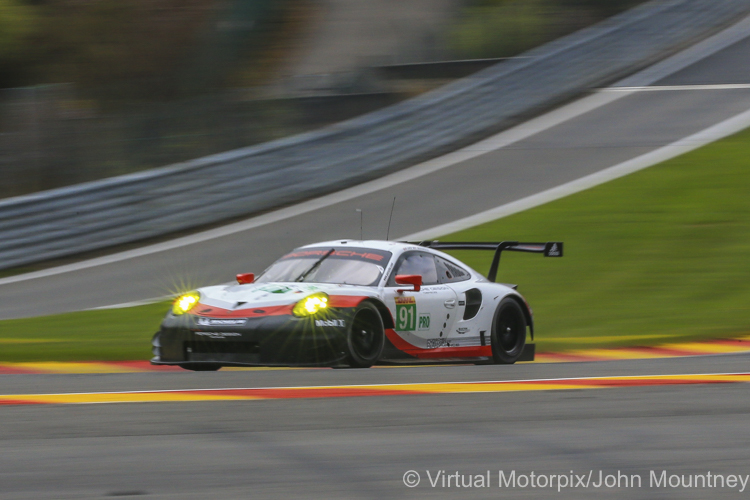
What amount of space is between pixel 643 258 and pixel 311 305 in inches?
258

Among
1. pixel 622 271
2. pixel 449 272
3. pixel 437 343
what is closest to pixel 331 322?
pixel 437 343

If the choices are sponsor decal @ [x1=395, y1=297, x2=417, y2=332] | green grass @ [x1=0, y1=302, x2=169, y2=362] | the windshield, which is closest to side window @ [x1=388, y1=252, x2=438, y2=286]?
the windshield

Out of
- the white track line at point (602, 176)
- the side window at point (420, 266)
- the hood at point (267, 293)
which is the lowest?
the hood at point (267, 293)

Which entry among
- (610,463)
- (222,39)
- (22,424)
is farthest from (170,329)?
(222,39)

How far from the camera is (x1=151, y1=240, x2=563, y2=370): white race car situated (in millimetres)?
7695

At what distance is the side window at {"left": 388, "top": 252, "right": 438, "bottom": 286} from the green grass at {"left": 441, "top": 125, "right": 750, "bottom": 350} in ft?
5.85

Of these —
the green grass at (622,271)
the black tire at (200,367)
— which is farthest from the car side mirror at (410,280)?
the green grass at (622,271)

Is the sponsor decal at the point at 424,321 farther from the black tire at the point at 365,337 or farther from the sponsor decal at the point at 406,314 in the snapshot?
the black tire at the point at 365,337

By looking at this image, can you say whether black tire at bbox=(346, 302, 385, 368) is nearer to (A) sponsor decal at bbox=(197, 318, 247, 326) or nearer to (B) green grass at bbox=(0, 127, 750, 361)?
(A) sponsor decal at bbox=(197, 318, 247, 326)

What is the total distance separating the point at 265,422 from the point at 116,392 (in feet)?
5.10

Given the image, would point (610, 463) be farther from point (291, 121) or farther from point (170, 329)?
point (291, 121)

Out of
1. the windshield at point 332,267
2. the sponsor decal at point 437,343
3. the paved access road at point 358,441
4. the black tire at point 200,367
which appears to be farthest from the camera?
the sponsor decal at point 437,343

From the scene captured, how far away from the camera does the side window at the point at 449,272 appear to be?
30.2 feet

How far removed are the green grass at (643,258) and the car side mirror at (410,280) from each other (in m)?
2.22
